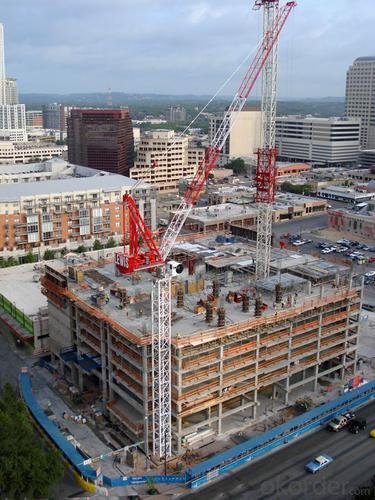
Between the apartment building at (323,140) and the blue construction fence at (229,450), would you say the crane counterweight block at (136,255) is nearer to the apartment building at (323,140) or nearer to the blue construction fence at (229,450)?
the blue construction fence at (229,450)

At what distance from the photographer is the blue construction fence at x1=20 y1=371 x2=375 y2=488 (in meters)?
28.8

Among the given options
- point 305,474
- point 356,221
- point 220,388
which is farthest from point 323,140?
point 305,474

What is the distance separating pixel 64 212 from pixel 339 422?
46734mm

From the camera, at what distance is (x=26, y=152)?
473 feet

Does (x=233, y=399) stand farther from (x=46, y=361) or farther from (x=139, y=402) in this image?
(x=46, y=361)

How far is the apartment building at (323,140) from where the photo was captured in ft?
461

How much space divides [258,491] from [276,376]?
7985 millimetres

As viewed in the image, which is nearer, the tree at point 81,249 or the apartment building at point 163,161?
the tree at point 81,249

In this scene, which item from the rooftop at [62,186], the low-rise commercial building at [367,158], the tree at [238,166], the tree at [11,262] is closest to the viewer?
the tree at [11,262]

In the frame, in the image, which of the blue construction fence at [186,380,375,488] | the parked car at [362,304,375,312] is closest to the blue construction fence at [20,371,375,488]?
the blue construction fence at [186,380,375,488]

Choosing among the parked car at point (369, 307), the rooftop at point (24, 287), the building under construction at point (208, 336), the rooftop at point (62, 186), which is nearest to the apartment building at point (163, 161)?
the rooftop at point (62, 186)

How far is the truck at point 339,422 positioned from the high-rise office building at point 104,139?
290ft

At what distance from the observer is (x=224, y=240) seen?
50.4m

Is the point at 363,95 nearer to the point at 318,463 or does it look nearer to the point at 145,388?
the point at 318,463
